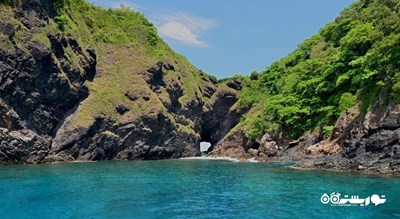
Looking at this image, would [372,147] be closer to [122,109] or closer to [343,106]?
[343,106]

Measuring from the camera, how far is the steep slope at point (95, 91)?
7200cm

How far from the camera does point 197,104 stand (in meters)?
121

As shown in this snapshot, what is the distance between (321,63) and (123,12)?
71.9 meters

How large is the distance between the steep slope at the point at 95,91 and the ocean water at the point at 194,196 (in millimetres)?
34746

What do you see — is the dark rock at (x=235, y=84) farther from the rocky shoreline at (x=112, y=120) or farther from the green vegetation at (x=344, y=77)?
the green vegetation at (x=344, y=77)

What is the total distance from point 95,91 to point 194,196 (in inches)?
2752

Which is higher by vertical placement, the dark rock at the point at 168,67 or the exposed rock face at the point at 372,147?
the dark rock at the point at 168,67

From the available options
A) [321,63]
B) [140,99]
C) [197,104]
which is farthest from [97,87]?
[321,63]

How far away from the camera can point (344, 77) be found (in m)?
63.8

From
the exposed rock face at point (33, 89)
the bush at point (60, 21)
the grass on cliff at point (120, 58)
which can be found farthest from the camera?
the grass on cliff at point (120, 58)

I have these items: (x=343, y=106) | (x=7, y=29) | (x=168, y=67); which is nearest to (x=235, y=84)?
(x=168, y=67)

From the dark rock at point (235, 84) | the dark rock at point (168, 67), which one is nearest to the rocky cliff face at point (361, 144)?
the dark rock at point (168, 67)

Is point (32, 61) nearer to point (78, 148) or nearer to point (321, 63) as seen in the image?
point (78, 148)

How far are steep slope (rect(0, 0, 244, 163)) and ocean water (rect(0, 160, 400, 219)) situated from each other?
114 feet
